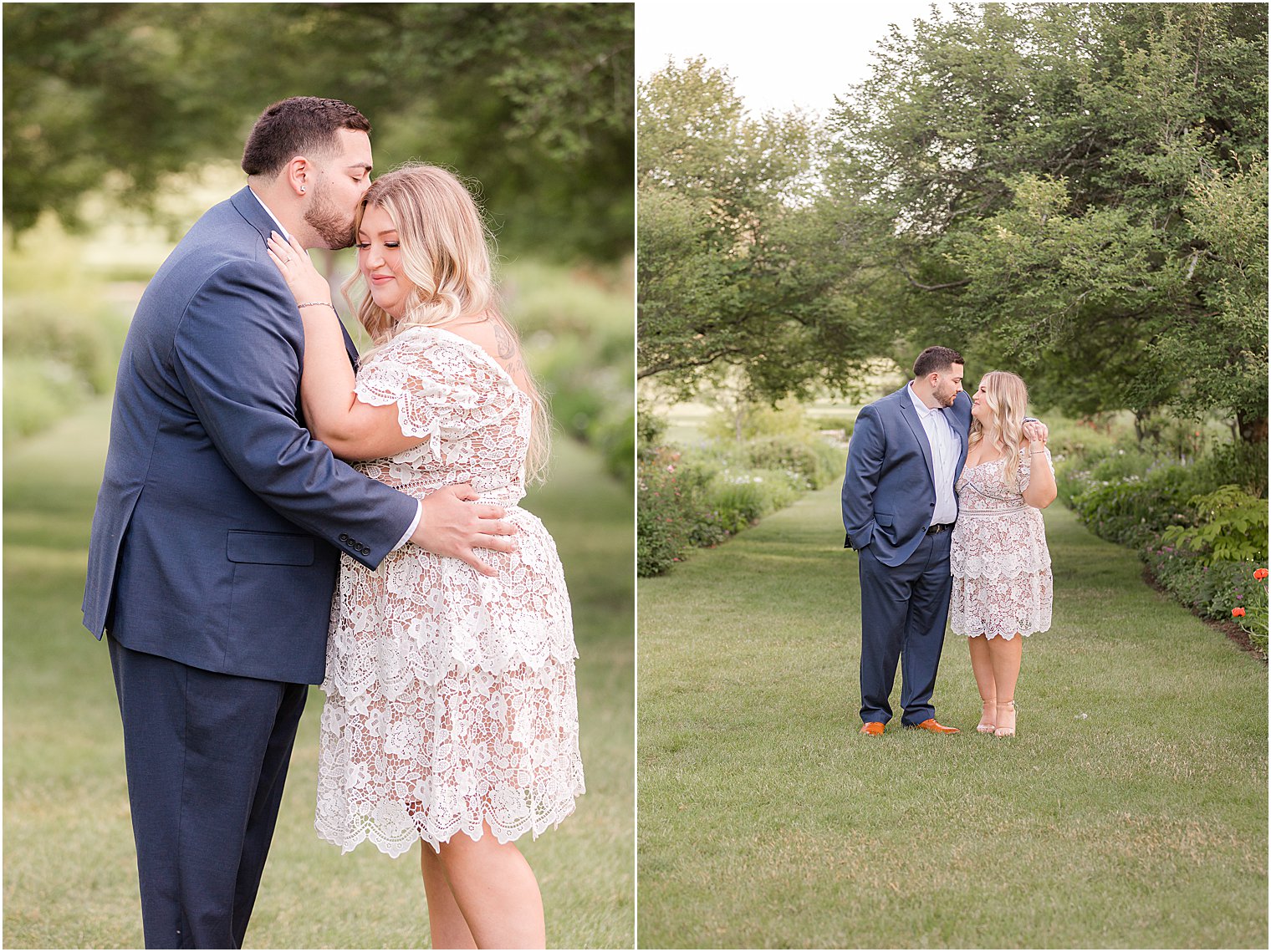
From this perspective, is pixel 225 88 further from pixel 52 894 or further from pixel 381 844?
pixel 381 844

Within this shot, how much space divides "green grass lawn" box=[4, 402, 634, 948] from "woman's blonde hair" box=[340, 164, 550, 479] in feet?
7.20

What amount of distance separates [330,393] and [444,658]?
1.84ft

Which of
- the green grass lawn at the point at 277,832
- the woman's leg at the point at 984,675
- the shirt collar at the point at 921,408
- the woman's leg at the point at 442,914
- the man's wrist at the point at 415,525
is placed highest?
the shirt collar at the point at 921,408

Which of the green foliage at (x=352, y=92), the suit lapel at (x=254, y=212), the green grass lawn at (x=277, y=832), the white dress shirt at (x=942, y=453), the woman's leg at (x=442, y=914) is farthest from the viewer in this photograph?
the green foliage at (x=352, y=92)

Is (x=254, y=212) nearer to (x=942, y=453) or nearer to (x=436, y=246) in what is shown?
(x=436, y=246)

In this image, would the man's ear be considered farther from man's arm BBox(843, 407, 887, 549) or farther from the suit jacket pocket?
man's arm BBox(843, 407, 887, 549)

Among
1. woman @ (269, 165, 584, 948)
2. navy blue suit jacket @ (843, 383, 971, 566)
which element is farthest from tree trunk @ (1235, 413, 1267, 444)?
woman @ (269, 165, 584, 948)

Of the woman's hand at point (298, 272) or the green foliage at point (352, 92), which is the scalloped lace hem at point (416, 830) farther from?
the green foliage at point (352, 92)

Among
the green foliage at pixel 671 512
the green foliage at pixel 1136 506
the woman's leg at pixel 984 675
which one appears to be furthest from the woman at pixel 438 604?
the green foliage at pixel 1136 506

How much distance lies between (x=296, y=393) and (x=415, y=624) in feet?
1.67

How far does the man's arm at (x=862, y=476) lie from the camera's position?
9.29 feet

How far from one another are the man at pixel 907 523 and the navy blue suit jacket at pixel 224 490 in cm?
118

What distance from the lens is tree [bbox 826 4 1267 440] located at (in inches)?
111

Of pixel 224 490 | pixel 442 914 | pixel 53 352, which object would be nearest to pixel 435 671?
pixel 224 490
